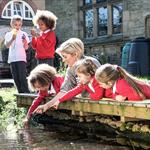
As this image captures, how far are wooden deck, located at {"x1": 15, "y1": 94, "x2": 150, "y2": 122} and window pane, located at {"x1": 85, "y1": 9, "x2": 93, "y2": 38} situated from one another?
1621 centimetres

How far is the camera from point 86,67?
6586 millimetres

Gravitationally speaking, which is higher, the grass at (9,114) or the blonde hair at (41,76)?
the blonde hair at (41,76)

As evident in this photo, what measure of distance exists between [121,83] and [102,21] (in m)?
16.9

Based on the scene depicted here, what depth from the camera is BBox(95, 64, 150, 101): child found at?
6062 millimetres

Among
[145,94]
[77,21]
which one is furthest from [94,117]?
[77,21]

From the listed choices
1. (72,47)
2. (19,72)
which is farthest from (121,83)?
(19,72)

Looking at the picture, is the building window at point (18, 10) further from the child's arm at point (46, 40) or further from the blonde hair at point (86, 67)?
the blonde hair at point (86, 67)

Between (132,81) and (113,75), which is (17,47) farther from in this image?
(132,81)

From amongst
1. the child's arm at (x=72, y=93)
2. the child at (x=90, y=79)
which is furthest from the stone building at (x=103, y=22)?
the child at (x=90, y=79)

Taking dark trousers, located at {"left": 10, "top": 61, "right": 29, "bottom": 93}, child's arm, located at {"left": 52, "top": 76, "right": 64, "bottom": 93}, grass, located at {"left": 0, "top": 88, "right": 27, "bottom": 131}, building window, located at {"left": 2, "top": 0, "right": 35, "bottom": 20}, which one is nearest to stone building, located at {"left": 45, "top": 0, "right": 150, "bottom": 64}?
building window, located at {"left": 2, "top": 0, "right": 35, "bottom": 20}

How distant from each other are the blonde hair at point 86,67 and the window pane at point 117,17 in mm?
15068

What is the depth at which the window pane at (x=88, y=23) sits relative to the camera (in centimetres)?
2342

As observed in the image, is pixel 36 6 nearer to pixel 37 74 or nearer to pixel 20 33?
pixel 20 33

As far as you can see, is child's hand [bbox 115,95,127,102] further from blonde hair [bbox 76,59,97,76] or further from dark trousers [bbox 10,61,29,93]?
dark trousers [bbox 10,61,29,93]
